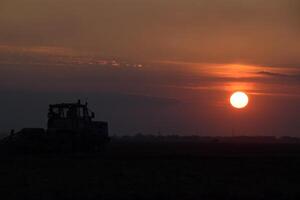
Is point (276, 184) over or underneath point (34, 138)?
underneath

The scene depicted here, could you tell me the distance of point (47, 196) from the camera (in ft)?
73.7

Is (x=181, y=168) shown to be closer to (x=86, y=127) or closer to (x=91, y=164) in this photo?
(x=91, y=164)

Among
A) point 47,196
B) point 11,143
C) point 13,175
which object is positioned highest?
point 11,143

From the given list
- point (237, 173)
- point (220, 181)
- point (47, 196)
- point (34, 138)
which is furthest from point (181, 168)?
point (34, 138)

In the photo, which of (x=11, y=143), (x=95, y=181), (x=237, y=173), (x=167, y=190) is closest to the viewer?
(x=167, y=190)

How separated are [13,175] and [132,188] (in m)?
6.10

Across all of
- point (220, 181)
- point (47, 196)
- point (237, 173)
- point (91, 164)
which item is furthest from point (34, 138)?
point (47, 196)

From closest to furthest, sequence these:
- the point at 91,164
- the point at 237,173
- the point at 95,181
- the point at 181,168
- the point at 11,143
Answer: the point at 95,181 < the point at 237,173 < the point at 181,168 < the point at 91,164 < the point at 11,143

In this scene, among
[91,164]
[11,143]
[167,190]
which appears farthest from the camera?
[11,143]

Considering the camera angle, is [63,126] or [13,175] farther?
[63,126]

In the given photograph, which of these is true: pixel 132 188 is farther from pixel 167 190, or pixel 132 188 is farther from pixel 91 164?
pixel 91 164

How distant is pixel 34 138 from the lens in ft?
160

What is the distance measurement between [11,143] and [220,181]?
24078 mm

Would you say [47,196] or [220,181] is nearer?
[47,196]
